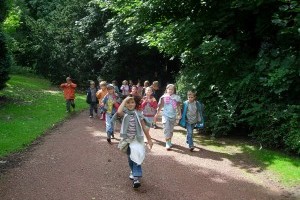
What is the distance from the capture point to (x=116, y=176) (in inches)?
323

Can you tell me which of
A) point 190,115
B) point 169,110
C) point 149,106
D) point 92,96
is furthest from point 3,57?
point 190,115

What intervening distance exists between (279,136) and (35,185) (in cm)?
673

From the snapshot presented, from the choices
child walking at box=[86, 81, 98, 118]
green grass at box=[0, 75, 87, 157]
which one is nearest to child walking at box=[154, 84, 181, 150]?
green grass at box=[0, 75, 87, 157]

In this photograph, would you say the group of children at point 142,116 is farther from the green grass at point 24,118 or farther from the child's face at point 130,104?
the green grass at point 24,118

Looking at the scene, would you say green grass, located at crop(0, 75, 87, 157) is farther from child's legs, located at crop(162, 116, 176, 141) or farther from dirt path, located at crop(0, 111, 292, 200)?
child's legs, located at crop(162, 116, 176, 141)

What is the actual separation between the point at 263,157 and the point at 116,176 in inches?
169

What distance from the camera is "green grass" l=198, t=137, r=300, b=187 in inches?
340

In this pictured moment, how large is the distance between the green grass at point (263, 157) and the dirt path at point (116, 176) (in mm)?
479

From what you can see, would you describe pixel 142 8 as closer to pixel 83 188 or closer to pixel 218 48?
pixel 218 48

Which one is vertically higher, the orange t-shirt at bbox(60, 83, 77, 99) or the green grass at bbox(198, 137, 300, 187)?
the orange t-shirt at bbox(60, 83, 77, 99)

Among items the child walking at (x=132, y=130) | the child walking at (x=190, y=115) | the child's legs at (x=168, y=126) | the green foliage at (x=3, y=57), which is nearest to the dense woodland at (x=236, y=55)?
the green foliage at (x=3, y=57)

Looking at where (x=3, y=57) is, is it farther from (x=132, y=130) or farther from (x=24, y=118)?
(x=132, y=130)

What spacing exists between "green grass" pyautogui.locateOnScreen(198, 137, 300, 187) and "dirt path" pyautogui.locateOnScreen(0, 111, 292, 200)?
1.57 feet

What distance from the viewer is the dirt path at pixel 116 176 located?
7.15m
